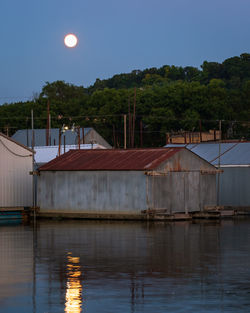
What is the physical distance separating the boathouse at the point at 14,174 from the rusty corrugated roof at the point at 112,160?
1288mm

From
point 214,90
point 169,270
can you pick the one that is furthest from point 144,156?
point 214,90

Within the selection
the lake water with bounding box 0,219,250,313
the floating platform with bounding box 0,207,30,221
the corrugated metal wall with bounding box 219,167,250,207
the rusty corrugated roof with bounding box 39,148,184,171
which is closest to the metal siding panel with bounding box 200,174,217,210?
the rusty corrugated roof with bounding box 39,148,184,171

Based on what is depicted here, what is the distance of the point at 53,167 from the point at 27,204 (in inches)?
112

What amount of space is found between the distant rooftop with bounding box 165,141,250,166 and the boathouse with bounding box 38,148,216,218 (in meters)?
5.87

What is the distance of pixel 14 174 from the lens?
4822cm

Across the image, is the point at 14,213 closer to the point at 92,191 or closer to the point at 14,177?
the point at 14,177

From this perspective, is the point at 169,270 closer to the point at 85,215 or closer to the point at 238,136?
the point at 85,215

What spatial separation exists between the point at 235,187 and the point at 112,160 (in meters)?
9.84

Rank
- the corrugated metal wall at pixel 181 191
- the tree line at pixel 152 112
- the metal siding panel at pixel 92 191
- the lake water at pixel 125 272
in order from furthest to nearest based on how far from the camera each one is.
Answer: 1. the tree line at pixel 152 112
2. the metal siding panel at pixel 92 191
3. the corrugated metal wall at pixel 181 191
4. the lake water at pixel 125 272

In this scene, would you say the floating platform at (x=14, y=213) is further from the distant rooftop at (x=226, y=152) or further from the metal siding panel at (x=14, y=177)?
the distant rooftop at (x=226, y=152)

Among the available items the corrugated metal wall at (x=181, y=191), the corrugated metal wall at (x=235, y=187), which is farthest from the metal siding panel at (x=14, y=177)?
the corrugated metal wall at (x=235, y=187)

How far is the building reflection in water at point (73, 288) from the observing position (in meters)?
14.1

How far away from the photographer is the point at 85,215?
46344 millimetres

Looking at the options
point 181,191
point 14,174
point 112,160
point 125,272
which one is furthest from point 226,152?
point 125,272
